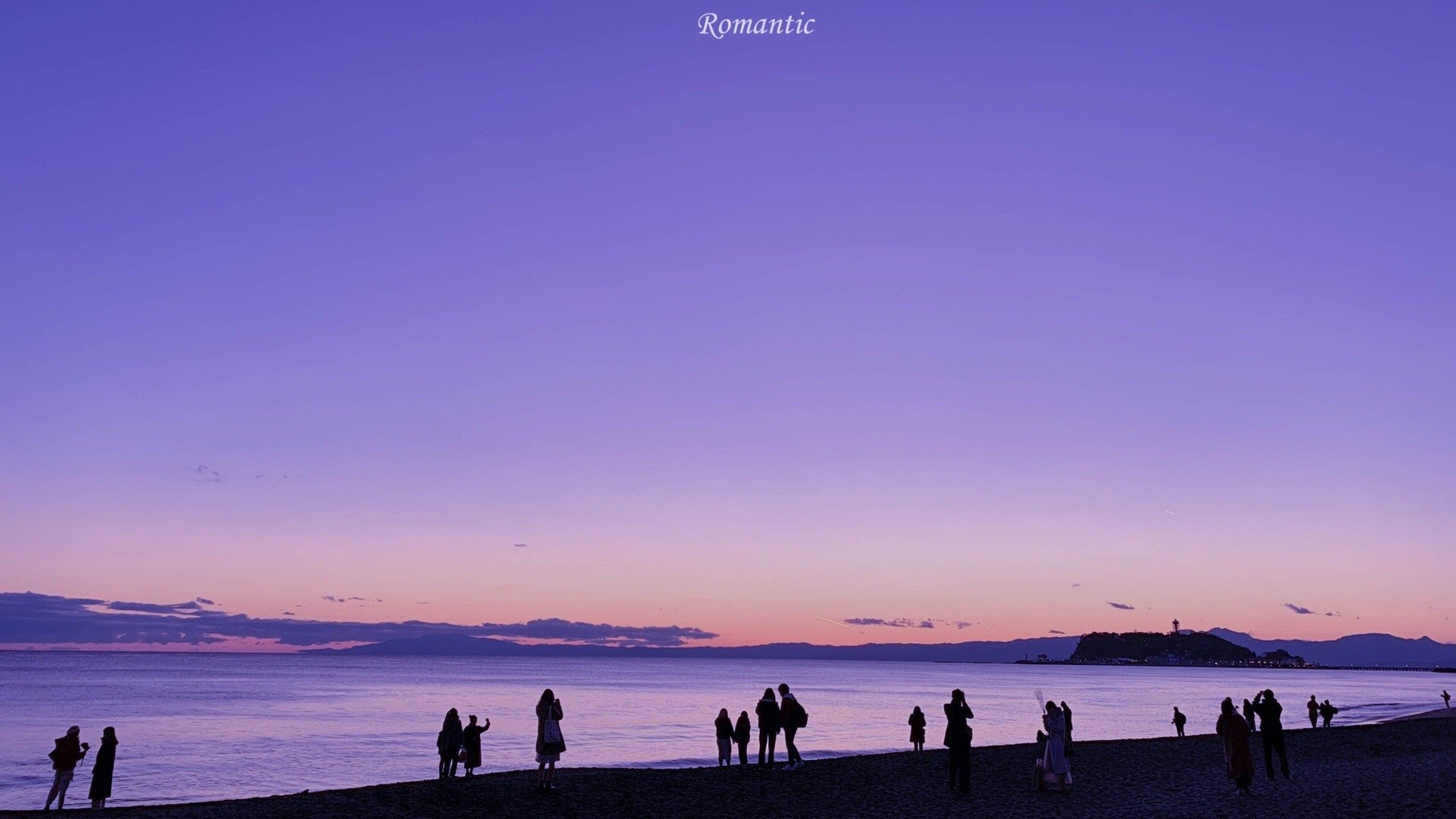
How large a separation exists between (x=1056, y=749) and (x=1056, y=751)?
0.13 feet

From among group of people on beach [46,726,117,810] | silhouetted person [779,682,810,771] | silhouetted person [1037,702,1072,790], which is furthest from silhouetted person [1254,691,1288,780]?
group of people on beach [46,726,117,810]

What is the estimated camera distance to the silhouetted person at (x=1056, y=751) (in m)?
21.6

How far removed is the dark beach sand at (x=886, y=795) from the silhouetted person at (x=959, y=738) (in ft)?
1.30

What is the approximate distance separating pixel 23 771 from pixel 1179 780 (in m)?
38.2

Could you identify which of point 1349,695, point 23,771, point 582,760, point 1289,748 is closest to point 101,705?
point 23,771

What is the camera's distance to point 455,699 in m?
95.8

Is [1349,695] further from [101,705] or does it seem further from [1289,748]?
[101,705]

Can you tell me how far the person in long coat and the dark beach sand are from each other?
0.48 m

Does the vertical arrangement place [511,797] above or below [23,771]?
above

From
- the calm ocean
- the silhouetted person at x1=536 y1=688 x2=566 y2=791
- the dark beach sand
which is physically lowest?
the calm ocean

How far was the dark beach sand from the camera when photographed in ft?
64.1

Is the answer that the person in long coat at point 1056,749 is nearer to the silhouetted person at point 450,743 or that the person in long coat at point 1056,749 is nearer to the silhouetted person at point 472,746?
the silhouetted person at point 472,746

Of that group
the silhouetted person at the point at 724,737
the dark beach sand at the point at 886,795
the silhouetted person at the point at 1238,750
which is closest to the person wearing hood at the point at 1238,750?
the silhouetted person at the point at 1238,750

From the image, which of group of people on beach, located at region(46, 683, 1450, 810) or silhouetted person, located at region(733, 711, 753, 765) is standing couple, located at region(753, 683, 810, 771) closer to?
group of people on beach, located at region(46, 683, 1450, 810)
